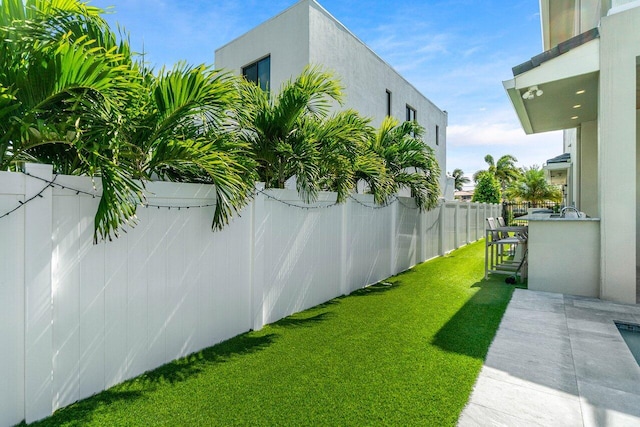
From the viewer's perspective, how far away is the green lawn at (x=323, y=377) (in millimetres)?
2496

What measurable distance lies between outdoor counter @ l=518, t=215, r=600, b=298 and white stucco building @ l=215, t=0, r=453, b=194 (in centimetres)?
575

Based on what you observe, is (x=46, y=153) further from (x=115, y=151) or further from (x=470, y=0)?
(x=470, y=0)

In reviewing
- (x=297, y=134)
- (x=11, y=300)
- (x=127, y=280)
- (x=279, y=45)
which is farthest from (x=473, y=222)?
(x=11, y=300)

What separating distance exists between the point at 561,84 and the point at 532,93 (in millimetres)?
521

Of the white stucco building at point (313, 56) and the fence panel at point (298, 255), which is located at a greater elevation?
the white stucco building at point (313, 56)

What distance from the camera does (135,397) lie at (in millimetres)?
2736

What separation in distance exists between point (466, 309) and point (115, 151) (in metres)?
5.06

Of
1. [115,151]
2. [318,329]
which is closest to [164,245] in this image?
[115,151]

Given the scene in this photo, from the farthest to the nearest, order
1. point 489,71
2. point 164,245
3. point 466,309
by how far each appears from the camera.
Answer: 1. point 489,71
2. point 466,309
3. point 164,245

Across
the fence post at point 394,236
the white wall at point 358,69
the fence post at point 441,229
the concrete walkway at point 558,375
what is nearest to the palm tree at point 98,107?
the concrete walkway at point 558,375

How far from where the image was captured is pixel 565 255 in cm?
599

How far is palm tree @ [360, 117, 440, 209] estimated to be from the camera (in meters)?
7.23

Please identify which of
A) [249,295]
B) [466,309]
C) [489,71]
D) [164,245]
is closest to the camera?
[164,245]

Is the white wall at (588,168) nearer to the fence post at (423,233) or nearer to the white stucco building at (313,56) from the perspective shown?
the fence post at (423,233)
